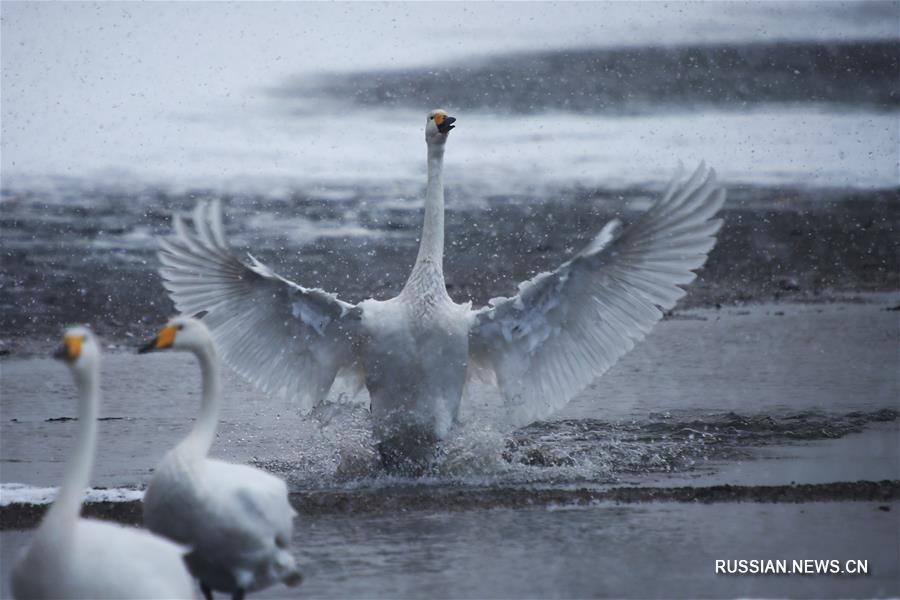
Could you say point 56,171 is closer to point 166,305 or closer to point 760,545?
point 166,305

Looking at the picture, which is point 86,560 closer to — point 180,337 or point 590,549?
point 180,337

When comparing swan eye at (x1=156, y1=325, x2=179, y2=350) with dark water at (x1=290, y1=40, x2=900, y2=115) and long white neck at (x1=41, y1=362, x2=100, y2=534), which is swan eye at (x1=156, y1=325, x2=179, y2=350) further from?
dark water at (x1=290, y1=40, x2=900, y2=115)

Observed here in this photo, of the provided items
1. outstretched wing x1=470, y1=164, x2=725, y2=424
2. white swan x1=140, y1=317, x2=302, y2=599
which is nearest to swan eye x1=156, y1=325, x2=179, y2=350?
white swan x1=140, y1=317, x2=302, y2=599

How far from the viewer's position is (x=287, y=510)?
543cm

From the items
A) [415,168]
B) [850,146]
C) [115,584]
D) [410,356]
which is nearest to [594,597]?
[115,584]

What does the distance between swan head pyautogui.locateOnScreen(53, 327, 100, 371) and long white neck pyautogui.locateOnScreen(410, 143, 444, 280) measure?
3.32 meters

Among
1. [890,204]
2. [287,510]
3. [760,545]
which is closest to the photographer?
[287,510]

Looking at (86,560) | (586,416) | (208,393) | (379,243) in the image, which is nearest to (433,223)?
(586,416)

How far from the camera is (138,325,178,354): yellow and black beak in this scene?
526 centimetres

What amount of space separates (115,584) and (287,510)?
93cm

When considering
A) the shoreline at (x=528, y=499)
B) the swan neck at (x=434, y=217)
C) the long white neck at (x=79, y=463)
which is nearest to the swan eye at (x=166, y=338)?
the long white neck at (x=79, y=463)

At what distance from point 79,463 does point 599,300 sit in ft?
12.3

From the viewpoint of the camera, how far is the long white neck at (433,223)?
320 inches

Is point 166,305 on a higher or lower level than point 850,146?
lower
